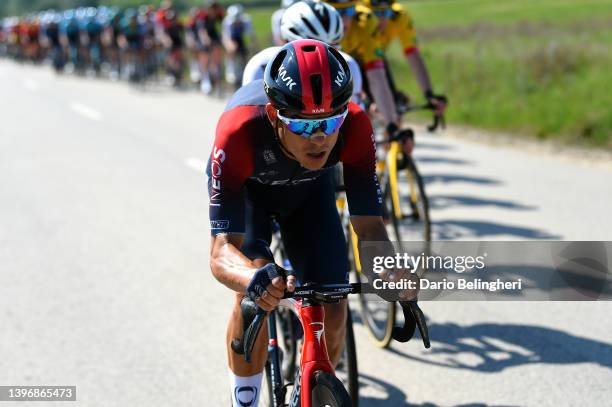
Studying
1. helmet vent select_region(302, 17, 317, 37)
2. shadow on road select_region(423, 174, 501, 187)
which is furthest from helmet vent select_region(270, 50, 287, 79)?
shadow on road select_region(423, 174, 501, 187)

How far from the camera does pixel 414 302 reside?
10.4ft

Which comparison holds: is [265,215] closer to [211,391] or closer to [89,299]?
[211,391]

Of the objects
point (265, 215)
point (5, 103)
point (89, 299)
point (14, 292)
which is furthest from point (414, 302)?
point (5, 103)

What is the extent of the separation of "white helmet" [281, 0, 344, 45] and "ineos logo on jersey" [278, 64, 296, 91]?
2254 mm

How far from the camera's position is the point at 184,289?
6.82m

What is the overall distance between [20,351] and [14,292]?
4.34ft

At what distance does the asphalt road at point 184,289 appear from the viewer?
502 cm

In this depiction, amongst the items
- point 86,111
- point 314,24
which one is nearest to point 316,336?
point 314,24

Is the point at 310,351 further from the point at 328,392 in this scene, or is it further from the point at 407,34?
the point at 407,34

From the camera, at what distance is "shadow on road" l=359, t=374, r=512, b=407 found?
473 centimetres

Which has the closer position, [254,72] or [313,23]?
[254,72]

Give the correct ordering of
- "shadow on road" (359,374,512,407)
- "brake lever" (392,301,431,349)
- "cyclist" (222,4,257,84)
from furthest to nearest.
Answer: "cyclist" (222,4,257,84)
"shadow on road" (359,374,512,407)
"brake lever" (392,301,431,349)

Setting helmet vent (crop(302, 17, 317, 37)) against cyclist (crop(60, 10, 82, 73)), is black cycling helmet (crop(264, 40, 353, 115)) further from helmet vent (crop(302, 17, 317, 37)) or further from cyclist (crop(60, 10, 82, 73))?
cyclist (crop(60, 10, 82, 73))

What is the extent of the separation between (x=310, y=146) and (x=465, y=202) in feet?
20.3
